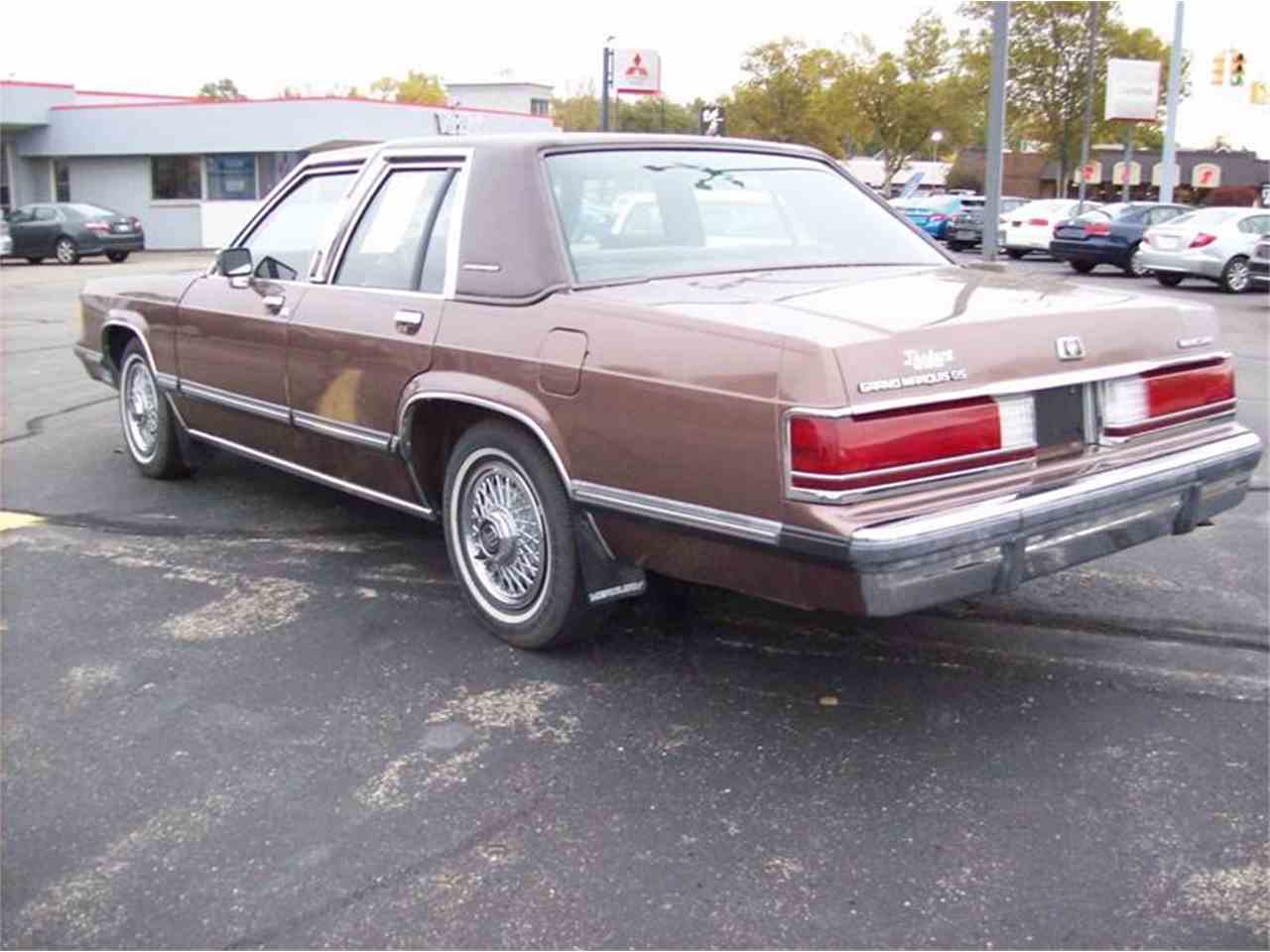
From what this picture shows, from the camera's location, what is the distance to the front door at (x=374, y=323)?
4621mm

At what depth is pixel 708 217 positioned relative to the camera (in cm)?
465

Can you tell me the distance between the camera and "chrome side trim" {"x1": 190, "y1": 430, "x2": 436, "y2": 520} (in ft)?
16.0

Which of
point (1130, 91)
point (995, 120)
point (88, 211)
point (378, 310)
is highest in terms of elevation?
point (1130, 91)

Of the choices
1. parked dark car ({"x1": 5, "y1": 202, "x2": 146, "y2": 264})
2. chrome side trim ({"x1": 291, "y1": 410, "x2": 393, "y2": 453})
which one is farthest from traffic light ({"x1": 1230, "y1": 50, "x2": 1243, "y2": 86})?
chrome side trim ({"x1": 291, "y1": 410, "x2": 393, "y2": 453})

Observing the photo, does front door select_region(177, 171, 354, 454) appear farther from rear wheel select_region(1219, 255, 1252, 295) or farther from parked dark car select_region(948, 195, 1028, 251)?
parked dark car select_region(948, 195, 1028, 251)

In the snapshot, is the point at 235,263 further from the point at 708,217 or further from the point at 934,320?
the point at 934,320

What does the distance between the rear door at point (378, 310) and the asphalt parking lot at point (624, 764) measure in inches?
28.7

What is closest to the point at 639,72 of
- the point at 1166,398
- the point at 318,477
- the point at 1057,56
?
the point at 1057,56

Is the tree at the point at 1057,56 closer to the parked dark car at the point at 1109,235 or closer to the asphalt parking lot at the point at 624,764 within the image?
the parked dark car at the point at 1109,235

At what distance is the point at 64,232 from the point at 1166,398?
1126 inches

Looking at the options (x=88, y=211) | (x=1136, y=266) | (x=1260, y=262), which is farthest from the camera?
(x=88, y=211)

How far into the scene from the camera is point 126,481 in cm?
696

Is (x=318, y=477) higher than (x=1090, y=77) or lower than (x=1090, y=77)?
lower

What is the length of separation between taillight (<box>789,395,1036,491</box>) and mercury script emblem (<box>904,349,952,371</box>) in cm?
10
